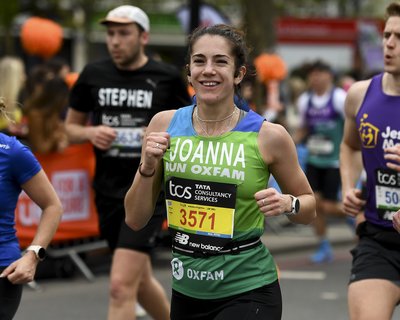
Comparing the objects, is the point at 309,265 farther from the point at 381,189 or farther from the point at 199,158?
the point at 199,158

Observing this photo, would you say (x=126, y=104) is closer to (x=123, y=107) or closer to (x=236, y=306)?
(x=123, y=107)

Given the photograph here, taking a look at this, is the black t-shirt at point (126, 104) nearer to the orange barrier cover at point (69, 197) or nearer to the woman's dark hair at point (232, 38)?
the woman's dark hair at point (232, 38)

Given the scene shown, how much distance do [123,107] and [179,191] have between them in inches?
92.8

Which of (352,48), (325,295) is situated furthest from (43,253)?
(352,48)

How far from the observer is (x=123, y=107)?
6.57 m

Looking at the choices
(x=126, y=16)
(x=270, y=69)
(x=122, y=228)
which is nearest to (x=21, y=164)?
(x=122, y=228)

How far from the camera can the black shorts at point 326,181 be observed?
37.3ft

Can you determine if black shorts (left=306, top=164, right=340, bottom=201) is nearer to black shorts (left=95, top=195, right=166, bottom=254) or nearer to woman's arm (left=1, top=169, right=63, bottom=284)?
black shorts (left=95, top=195, right=166, bottom=254)

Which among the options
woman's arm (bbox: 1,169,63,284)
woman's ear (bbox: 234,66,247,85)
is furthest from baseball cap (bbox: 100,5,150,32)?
woman's ear (bbox: 234,66,247,85)

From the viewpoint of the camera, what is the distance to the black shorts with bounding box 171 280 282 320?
13.8ft

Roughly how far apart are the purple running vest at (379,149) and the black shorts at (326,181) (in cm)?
614

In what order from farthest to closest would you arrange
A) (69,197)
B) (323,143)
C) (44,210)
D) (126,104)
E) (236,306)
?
(323,143) < (69,197) < (126,104) < (44,210) < (236,306)

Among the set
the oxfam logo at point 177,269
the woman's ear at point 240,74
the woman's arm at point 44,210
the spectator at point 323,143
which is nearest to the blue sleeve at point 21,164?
the woman's arm at point 44,210

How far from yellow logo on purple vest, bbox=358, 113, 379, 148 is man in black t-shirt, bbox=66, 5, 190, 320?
5.36ft
